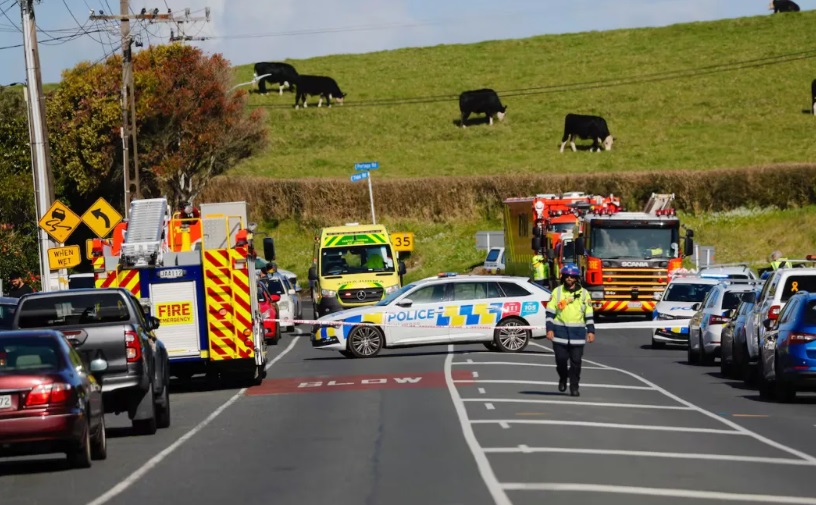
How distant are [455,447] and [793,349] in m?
6.64

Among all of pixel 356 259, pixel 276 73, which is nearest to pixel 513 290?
pixel 356 259

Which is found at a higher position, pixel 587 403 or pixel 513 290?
pixel 513 290

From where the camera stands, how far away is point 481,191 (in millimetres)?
69125

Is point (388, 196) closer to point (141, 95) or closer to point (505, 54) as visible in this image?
point (141, 95)

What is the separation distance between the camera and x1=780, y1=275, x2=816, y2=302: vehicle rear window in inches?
916

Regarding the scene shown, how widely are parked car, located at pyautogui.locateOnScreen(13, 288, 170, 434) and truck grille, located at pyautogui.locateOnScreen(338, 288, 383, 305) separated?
20.1 metres

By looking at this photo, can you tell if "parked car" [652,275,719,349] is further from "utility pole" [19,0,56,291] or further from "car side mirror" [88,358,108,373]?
"car side mirror" [88,358,108,373]

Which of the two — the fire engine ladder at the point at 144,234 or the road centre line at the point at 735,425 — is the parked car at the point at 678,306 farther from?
the fire engine ladder at the point at 144,234

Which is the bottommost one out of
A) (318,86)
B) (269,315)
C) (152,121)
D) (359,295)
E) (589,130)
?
(269,315)

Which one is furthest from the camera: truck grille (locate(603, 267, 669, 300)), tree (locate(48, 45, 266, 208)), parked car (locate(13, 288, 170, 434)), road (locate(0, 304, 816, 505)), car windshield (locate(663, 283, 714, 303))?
tree (locate(48, 45, 266, 208))

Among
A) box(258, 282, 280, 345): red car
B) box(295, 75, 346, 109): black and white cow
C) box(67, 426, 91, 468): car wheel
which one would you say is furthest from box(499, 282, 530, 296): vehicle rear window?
box(295, 75, 346, 109): black and white cow

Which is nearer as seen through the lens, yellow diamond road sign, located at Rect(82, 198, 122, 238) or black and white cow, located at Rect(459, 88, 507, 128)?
yellow diamond road sign, located at Rect(82, 198, 122, 238)

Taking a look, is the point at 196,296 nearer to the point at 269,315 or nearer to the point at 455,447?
the point at 455,447

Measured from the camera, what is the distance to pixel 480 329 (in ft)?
101
